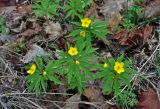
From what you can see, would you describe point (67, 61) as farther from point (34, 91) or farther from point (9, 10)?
point (9, 10)

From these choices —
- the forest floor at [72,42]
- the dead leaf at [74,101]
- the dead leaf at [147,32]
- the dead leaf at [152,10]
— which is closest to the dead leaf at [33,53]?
the forest floor at [72,42]

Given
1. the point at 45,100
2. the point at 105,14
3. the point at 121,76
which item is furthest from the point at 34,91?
the point at 105,14

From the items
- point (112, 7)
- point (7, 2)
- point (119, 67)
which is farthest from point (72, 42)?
point (7, 2)

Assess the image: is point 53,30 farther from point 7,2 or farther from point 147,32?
point 147,32

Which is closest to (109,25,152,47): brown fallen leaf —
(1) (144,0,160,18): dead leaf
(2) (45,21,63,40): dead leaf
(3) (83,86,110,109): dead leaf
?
(1) (144,0,160,18): dead leaf

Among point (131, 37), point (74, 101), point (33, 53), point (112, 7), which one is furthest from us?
point (112, 7)

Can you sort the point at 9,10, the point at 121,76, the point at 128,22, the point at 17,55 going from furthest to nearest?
1. the point at 9,10
2. the point at 128,22
3. the point at 17,55
4. the point at 121,76

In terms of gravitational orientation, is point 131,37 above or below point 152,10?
below

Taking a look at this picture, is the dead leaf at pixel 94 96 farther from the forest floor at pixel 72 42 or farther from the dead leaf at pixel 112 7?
the dead leaf at pixel 112 7
